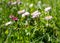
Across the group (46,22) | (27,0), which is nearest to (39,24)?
(46,22)

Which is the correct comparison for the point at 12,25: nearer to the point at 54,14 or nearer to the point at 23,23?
the point at 23,23

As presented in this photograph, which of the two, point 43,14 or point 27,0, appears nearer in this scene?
point 43,14

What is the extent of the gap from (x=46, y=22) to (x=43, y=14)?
6.9 inches

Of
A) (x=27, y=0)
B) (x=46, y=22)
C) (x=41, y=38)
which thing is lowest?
(x=41, y=38)

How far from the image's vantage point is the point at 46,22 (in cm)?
276

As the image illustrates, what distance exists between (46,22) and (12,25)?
0.43 metres

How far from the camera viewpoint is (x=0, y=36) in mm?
2947

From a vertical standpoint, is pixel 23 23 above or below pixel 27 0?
below

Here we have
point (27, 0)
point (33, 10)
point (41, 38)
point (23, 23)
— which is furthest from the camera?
point (27, 0)

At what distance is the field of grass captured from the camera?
2.69 metres

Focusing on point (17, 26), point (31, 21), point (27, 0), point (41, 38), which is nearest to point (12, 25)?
point (17, 26)

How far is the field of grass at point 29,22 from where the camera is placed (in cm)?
269

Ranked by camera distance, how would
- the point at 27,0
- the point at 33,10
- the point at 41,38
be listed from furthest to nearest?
the point at 27,0 → the point at 33,10 → the point at 41,38

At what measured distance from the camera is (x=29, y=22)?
2.90 m
